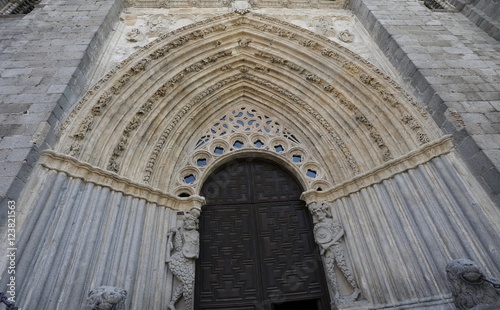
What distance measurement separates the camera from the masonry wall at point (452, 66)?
381 centimetres

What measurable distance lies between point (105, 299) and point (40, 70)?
138 inches

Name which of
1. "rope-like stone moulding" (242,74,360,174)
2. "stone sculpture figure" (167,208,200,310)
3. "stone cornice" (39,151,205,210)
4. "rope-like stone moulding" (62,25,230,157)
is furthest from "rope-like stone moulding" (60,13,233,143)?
"stone sculpture figure" (167,208,200,310)

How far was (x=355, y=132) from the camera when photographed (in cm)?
500

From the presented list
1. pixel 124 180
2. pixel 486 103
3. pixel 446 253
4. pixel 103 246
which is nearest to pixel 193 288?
pixel 103 246

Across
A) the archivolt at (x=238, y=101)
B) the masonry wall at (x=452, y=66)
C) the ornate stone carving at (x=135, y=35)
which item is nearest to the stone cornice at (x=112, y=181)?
the archivolt at (x=238, y=101)

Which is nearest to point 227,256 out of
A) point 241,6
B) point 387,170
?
point 387,170

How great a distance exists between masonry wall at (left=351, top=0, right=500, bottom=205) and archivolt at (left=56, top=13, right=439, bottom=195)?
328mm

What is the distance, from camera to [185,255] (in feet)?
13.3

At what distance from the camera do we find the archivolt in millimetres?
4379

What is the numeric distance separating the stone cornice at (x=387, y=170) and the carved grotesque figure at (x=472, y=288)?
1.52m

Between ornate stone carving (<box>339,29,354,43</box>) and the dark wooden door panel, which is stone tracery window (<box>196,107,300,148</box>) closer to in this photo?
the dark wooden door panel

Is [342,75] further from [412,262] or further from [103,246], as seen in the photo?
[103,246]

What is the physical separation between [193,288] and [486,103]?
4.71 meters

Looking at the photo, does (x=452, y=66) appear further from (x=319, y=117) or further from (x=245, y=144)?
(x=245, y=144)
